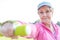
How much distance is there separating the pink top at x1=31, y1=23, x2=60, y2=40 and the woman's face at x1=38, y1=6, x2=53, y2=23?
1.7 inches

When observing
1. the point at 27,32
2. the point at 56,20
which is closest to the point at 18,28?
the point at 27,32

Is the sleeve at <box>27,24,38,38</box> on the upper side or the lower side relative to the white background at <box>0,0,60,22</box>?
lower

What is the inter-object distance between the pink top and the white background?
64 millimetres

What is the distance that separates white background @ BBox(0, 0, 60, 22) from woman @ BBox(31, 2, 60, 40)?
4cm

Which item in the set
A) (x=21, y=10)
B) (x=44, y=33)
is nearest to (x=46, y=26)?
(x=44, y=33)

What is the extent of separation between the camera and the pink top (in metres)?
1.03

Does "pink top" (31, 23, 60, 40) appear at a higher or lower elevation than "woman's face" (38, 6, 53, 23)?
lower

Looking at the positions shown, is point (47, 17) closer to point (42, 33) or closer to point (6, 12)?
point (42, 33)

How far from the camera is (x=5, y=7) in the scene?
1.06 meters

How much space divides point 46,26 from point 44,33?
0.05m

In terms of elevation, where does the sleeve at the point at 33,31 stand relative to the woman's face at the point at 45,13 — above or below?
below

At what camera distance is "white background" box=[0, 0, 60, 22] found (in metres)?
1.06

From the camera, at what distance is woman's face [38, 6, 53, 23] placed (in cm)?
105

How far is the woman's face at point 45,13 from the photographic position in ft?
3.46
